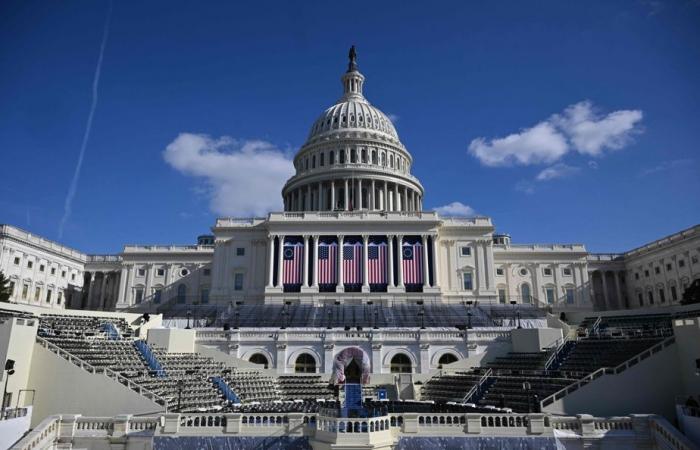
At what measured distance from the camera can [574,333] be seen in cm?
4716

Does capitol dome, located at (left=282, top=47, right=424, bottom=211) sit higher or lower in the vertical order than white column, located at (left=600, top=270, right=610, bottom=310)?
higher

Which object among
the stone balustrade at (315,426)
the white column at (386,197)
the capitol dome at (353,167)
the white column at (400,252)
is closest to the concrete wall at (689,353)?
the stone balustrade at (315,426)

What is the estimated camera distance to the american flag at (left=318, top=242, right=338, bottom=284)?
7319cm

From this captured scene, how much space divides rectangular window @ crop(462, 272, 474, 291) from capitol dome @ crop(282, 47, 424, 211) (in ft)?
76.0

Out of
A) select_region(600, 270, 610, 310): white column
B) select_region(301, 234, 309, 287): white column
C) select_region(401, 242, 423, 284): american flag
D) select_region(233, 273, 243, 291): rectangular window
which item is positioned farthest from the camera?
select_region(600, 270, 610, 310): white column

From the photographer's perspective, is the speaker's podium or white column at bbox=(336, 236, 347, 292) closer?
the speaker's podium

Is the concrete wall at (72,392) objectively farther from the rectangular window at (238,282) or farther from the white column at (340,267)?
the rectangular window at (238,282)

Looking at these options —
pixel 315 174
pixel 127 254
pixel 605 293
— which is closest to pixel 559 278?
pixel 605 293

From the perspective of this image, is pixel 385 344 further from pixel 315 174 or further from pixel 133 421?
pixel 315 174

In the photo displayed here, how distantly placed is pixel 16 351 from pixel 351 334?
26525 mm

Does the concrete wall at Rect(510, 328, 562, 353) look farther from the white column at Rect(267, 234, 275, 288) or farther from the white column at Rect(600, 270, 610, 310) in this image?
the white column at Rect(600, 270, 610, 310)

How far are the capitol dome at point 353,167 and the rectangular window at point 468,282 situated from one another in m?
23.2

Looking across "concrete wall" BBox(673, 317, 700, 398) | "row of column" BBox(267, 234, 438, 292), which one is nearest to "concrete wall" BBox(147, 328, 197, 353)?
"row of column" BBox(267, 234, 438, 292)

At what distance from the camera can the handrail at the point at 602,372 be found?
29734mm
